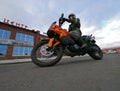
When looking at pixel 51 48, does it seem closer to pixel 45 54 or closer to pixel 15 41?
pixel 45 54

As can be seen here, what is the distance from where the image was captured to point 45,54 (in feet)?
12.7

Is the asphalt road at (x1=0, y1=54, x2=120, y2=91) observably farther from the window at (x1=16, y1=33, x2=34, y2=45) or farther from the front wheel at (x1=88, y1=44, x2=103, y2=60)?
the window at (x1=16, y1=33, x2=34, y2=45)

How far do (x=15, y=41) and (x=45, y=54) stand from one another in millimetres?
25667

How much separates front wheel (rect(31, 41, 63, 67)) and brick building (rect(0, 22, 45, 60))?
22.9m

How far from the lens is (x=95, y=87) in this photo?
5.26ft

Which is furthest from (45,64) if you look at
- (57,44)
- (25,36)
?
(25,36)

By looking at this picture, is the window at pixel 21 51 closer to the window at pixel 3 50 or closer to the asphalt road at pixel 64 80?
the window at pixel 3 50

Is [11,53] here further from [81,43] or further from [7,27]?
[81,43]

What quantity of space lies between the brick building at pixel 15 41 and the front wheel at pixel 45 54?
22.9 metres

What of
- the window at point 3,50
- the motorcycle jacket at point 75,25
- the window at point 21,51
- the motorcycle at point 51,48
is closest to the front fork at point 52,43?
the motorcycle at point 51,48

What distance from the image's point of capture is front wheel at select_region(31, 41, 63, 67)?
3.78 metres

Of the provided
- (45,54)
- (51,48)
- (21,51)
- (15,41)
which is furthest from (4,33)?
(51,48)

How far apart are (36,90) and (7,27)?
2803 centimetres

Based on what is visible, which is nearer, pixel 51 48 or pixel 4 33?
pixel 51 48
